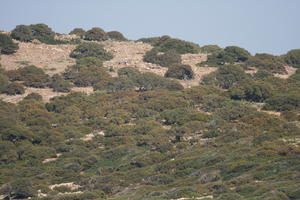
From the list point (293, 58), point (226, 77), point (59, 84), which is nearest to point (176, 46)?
point (293, 58)

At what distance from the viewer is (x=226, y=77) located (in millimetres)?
89688

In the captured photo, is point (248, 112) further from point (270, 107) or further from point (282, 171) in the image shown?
point (282, 171)

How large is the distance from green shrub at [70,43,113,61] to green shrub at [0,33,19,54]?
7.44 m

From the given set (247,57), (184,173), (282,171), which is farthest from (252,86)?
(282,171)

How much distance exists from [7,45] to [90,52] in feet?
34.4

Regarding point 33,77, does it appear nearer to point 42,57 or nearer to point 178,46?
point 42,57

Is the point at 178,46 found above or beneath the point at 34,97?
above

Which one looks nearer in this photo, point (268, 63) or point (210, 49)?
point (268, 63)

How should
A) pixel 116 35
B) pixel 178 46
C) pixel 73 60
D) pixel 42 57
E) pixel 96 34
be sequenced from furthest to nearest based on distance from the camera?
pixel 116 35 < pixel 96 34 < pixel 178 46 < pixel 42 57 < pixel 73 60

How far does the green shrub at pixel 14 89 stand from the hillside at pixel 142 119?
15 cm

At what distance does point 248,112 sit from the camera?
68938mm

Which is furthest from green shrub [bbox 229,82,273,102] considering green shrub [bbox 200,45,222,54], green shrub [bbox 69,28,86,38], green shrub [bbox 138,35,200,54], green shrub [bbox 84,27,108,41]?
green shrub [bbox 69,28,86,38]

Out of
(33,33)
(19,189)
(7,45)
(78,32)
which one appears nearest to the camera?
(19,189)

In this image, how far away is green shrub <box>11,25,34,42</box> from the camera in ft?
344
